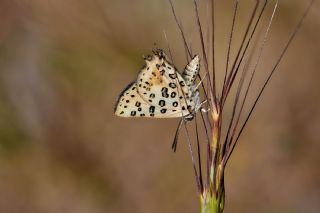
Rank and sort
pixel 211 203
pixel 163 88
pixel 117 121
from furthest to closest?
pixel 117 121 < pixel 163 88 < pixel 211 203

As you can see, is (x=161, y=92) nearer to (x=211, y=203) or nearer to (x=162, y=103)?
(x=162, y=103)

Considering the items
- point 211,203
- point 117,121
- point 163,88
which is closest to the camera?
point 211,203

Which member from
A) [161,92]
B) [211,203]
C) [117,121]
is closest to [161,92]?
[161,92]

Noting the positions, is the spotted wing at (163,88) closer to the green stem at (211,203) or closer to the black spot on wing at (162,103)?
the black spot on wing at (162,103)

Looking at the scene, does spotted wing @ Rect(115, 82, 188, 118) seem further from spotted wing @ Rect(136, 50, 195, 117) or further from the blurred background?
the blurred background

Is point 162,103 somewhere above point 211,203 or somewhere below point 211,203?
above

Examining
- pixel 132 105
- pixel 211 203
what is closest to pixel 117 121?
pixel 132 105

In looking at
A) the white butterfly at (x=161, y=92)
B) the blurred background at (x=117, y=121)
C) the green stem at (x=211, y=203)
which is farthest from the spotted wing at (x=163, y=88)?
the blurred background at (x=117, y=121)

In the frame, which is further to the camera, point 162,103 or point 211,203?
point 162,103

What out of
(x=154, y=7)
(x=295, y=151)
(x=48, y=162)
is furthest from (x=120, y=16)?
(x=295, y=151)
